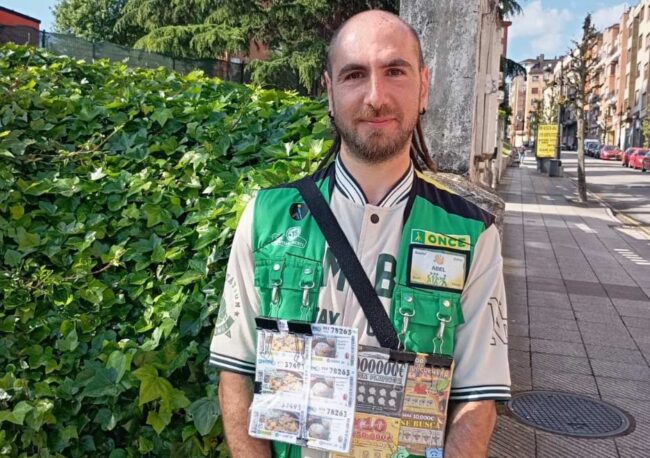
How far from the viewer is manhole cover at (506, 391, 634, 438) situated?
4355 millimetres

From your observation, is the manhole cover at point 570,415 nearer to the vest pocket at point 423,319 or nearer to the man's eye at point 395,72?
the vest pocket at point 423,319

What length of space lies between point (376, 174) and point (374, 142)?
10cm

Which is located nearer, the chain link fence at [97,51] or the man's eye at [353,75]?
the man's eye at [353,75]

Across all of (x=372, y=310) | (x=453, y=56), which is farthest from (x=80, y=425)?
(x=453, y=56)

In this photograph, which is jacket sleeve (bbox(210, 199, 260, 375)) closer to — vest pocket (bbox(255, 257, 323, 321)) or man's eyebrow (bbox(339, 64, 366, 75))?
vest pocket (bbox(255, 257, 323, 321))

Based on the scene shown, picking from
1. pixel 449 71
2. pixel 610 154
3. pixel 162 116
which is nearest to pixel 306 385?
pixel 162 116

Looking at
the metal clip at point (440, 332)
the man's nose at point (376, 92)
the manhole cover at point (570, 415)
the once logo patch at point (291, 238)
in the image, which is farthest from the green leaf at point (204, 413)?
the manhole cover at point (570, 415)

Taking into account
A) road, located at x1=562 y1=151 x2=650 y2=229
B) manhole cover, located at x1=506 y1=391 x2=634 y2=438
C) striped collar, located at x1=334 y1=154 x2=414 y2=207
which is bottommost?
manhole cover, located at x1=506 y1=391 x2=634 y2=438

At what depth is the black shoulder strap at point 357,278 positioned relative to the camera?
5.18ft

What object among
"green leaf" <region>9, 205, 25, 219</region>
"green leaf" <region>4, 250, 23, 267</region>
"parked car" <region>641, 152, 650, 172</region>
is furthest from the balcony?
"green leaf" <region>4, 250, 23, 267</region>

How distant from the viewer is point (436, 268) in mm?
1612

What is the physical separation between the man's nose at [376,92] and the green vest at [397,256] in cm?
27

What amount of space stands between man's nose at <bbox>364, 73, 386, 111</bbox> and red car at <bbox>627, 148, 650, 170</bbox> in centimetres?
4368

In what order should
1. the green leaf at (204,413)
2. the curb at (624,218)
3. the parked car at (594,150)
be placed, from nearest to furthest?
the green leaf at (204,413) < the curb at (624,218) < the parked car at (594,150)
